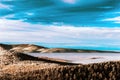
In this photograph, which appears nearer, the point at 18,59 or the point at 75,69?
the point at 75,69

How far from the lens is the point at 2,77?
18797mm

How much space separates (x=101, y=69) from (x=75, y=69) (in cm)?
132

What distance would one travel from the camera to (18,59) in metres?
31.3

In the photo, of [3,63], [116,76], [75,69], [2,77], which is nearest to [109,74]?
[116,76]

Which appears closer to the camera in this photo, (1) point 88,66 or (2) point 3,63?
(1) point 88,66

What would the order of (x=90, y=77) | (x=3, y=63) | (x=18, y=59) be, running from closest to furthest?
(x=90, y=77) → (x=3, y=63) → (x=18, y=59)

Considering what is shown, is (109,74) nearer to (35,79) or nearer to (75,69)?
(75,69)

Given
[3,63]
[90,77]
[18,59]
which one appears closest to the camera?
[90,77]

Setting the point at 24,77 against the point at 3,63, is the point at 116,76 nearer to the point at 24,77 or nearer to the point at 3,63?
the point at 24,77

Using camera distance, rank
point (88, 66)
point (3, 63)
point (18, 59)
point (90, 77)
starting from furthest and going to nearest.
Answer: point (18, 59) → point (3, 63) → point (88, 66) → point (90, 77)

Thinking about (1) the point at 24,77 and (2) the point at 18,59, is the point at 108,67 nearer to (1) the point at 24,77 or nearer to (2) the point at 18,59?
(1) the point at 24,77

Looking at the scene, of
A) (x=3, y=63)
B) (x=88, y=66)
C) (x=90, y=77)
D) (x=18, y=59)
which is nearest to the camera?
(x=90, y=77)

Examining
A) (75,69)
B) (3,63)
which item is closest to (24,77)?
(75,69)

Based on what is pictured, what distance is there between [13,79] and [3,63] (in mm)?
10819
